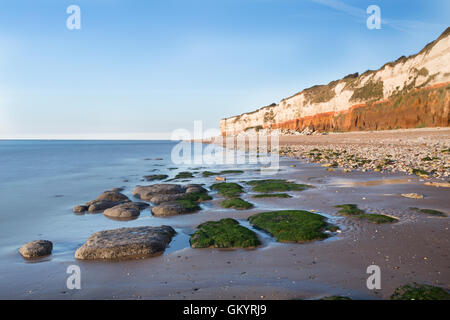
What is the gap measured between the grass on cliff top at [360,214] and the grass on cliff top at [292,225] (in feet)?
3.15

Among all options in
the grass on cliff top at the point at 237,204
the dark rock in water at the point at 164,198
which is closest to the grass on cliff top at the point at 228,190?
the grass on cliff top at the point at 237,204

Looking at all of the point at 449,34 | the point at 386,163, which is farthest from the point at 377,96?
the point at 386,163

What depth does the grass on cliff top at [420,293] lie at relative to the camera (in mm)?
4023

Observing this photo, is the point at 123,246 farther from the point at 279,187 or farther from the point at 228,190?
the point at 279,187

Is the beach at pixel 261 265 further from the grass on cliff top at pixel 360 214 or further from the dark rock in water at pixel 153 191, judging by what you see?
the dark rock in water at pixel 153 191

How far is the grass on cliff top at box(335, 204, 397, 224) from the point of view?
25.4ft

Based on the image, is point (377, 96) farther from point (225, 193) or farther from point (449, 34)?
point (225, 193)

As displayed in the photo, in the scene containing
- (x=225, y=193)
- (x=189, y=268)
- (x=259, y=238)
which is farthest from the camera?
(x=225, y=193)

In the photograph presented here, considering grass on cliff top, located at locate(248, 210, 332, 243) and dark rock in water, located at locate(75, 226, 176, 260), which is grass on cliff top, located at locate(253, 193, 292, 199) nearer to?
grass on cliff top, located at locate(248, 210, 332, 243)

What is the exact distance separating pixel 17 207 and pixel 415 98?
144 feet

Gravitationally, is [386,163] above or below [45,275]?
above

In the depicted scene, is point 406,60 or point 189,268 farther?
point 406,60

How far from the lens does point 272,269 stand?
5363mm

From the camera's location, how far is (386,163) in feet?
57.7
